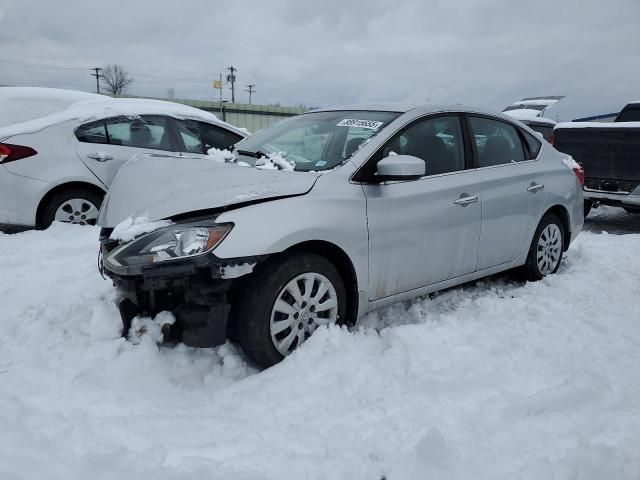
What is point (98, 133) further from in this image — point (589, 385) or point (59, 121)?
point (589, 385)

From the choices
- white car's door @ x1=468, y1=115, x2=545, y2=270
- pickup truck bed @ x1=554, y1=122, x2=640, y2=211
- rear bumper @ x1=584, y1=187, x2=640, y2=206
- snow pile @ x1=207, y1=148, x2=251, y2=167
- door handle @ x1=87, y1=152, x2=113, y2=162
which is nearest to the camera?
snow pile @ x1=207, y1=148, x2=251, y2=167

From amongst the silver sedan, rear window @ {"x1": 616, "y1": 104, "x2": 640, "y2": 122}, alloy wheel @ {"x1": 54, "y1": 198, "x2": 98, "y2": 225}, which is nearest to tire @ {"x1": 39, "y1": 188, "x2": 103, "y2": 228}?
alloy wheel @ {"x1": 54, "y1": 198, "x2": 98, "y2": 225}

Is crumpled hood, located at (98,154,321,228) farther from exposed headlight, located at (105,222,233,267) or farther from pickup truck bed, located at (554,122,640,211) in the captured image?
pickup truck bed, located at (554,122,640,211)

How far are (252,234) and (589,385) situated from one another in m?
1.90

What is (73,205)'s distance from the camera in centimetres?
539

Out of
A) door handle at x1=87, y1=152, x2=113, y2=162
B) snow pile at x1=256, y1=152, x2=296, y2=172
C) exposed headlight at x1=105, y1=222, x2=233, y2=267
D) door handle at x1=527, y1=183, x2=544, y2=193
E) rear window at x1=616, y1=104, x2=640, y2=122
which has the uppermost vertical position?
rear window at x1=616, y1=104, x2=640, y2=122

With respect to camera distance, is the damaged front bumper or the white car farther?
the white car

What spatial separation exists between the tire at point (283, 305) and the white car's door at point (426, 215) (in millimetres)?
367

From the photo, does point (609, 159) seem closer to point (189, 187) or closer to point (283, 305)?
point (283, 305)

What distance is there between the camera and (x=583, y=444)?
6.95 ft

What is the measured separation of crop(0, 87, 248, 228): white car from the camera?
16.9 feet

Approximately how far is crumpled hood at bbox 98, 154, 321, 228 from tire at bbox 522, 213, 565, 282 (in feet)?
7.84

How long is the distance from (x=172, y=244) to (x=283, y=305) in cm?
68

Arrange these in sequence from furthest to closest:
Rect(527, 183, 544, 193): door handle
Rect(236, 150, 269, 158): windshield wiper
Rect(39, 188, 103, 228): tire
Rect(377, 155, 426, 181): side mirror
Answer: Rect(39, 188, 103, 228): tire
Rect(527, 183, 544, 193): door handle
Rect(236, 150, 269, 158): windshield wiper
Rect(377, 155, 426, 181): side mirror
